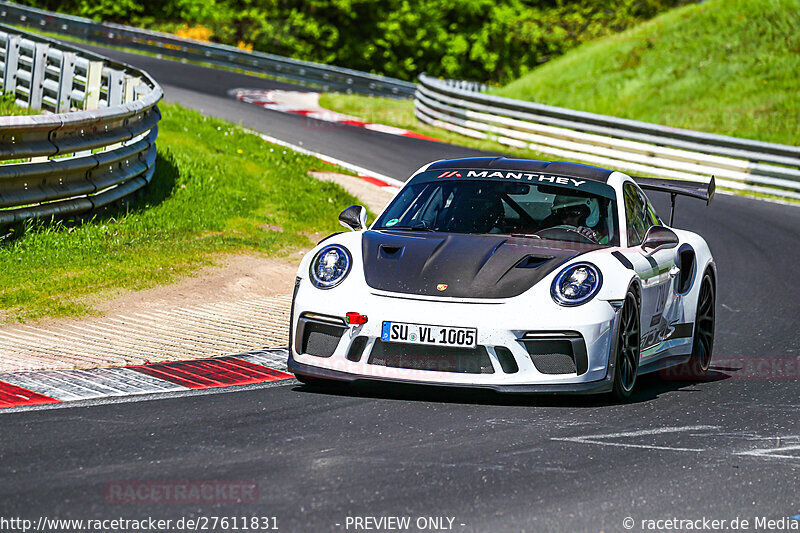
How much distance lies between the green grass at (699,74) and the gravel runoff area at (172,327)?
66.9ft

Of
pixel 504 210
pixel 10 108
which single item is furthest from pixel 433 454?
pixel 10 108

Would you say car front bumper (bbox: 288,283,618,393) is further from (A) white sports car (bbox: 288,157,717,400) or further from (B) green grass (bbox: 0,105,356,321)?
(B) green grass (bbox: 0,105,356,321)

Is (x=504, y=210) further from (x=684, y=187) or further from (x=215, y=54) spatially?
(x=215, y=54)

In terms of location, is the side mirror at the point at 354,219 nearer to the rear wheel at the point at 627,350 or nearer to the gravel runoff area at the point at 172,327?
the gravel runoff area at the point at 172,327

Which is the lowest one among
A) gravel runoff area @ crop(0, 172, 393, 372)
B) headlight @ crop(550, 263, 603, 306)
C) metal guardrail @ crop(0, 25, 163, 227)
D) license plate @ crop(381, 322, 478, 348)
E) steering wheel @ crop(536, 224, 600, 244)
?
gravel runoff area @ crop(0, 172, 393, 372)

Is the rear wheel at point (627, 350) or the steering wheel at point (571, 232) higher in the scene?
the steering wheel at point (571, 232)

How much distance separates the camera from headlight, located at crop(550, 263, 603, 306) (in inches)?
265

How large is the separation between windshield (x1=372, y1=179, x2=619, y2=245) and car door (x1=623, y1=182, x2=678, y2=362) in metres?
0.20

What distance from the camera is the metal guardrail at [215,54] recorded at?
37.3 metres

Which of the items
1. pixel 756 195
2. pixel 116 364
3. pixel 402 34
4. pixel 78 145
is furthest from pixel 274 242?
pixel 402 34

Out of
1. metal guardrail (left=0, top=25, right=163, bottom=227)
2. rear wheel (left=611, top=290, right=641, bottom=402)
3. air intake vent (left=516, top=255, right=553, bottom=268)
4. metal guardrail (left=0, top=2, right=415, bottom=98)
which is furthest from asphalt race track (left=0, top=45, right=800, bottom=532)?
metal guardrail (left=0, top=2, right=415, bottom=98)

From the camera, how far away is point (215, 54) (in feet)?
126

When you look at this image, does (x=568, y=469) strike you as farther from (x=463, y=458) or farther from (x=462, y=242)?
(x=462, y=242)

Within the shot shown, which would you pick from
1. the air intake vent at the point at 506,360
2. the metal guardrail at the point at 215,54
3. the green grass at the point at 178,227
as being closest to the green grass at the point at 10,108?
the green grass at the point at 178,227
